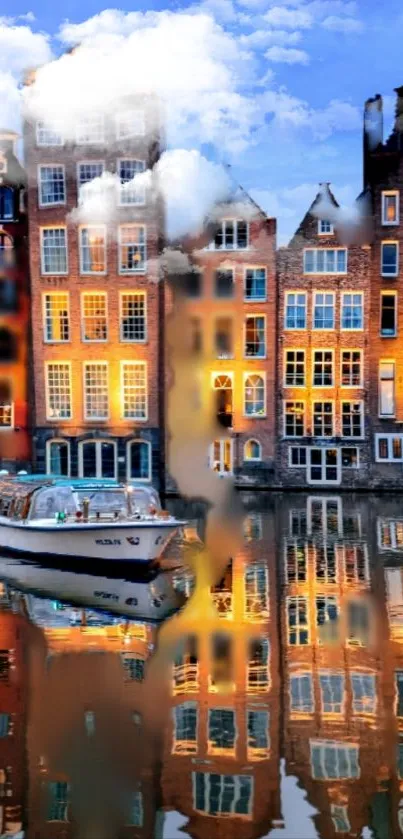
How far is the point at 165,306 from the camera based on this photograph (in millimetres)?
47281

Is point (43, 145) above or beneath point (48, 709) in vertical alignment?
Result: above

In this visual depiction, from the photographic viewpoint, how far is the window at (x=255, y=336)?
155 feet

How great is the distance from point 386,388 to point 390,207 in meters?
8.66

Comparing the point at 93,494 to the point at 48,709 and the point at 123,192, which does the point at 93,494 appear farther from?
the point at 123,192

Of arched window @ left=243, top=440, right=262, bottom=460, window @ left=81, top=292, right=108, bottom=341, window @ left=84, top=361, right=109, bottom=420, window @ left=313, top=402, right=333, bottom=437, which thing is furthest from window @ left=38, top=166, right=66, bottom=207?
window @ left=313, top=402, right=333, bottom=437

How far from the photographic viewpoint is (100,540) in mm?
25828

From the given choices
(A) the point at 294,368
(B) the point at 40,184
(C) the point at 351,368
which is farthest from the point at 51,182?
(C) the point at 351,368

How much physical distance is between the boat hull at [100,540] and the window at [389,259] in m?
24.9

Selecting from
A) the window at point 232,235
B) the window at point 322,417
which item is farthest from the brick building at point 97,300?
the window at point 322,417

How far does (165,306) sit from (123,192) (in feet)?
19.0

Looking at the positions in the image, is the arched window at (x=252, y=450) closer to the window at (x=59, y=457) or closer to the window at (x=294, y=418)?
the window at (x=294, y=418)

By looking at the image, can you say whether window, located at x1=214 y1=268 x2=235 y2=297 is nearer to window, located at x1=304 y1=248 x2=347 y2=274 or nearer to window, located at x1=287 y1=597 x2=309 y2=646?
window, located at x1=304 y1=248 x2=347 y2=274

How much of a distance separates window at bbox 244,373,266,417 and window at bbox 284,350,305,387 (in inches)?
49.4

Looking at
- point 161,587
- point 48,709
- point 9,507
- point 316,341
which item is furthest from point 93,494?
point 316,341
